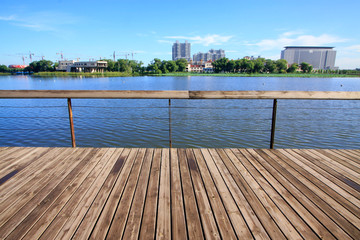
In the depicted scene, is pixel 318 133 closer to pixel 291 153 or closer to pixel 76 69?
pixel 291 153

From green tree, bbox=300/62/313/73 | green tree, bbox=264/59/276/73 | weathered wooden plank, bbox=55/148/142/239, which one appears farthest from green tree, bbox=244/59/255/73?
weathered wooden plank, bbox=55/148/142/239

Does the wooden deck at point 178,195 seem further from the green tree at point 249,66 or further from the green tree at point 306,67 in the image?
the green tree at point 306,67

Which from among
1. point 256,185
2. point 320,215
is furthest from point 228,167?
point 320,215

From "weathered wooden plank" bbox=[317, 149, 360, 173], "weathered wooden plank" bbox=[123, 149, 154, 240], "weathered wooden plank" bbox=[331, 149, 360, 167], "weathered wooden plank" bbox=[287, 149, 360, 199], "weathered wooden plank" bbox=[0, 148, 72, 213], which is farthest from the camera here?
"weathered wooden plank" bbox=[331, 149, 360, 167]

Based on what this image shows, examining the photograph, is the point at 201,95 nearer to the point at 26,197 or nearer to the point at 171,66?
the point at 26,197

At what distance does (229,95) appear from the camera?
2.95 m

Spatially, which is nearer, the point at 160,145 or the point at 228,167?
the point at 228,167

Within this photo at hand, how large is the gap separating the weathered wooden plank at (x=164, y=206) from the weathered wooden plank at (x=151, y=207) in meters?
0.03

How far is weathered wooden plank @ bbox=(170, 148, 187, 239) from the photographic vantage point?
1399 millimetres

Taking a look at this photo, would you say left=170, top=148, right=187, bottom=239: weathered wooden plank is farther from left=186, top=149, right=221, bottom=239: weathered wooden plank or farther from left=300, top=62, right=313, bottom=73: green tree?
left=300, top=62, right=313, bottom=73: green tree

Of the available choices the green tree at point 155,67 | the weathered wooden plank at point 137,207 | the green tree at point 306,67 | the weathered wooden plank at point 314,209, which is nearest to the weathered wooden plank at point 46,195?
the weathered wooden plank at point 137,207

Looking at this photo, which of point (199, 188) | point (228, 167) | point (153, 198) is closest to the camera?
point (153, 198)

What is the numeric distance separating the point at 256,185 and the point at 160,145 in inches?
208

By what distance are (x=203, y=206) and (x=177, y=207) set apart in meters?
0.21
